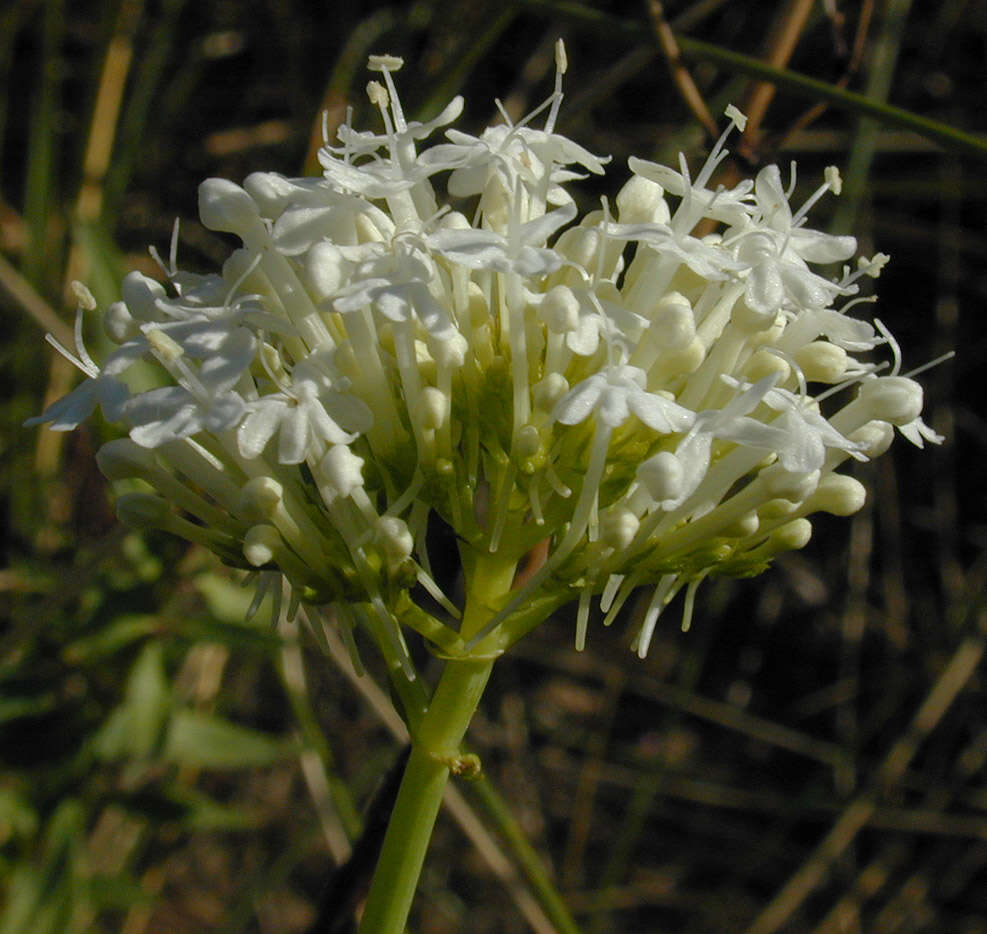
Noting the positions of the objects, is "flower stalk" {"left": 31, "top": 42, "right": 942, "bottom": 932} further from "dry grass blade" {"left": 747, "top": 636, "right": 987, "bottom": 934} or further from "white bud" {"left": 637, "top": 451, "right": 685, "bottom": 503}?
"dry grass blade" {"left": 747, "top": 636, "right": 987, "bottom": 934}

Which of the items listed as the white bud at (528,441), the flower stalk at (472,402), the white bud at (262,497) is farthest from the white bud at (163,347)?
the white bud at (528,441)

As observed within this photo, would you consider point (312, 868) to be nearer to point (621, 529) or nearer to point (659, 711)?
point (659, 711)

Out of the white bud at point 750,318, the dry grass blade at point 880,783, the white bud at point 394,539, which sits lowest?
the dry grass blade at point 880,783

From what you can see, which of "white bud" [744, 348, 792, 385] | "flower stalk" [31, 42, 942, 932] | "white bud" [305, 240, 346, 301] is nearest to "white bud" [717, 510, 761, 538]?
"flower stalk" [31, 42, 942, 932]

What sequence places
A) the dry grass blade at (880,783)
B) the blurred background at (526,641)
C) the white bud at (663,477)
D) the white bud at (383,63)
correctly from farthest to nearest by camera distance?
the dry grass blade at (880,783), the blurred background at (526,641), the white bud at (383,63), the white bud at (663,477)

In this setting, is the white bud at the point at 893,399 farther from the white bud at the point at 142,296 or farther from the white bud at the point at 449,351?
the white bud at the point at 142,296

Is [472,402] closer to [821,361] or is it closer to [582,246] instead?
[582,246]

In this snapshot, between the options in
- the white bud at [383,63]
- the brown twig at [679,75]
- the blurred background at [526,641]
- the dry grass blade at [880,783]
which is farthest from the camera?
the dry grass blade at [880,783]

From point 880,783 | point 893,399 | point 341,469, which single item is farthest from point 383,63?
point 880,783
